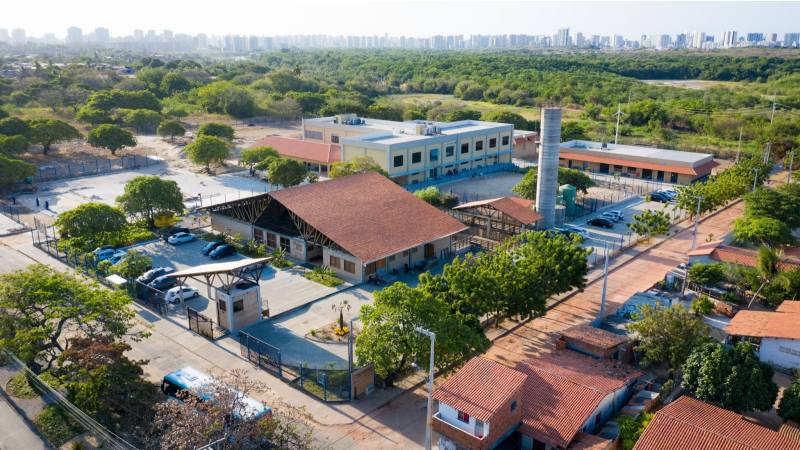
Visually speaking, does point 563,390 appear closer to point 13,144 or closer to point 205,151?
point 205,151

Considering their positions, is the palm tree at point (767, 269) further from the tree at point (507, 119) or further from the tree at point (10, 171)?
the tree at point (10, 171)

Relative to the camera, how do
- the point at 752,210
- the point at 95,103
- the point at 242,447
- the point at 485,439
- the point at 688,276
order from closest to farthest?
the point at 242,447
the point at 485,439
the point at 688,276
the point at 752,210
the point at 95,103

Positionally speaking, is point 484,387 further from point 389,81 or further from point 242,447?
point 389,81

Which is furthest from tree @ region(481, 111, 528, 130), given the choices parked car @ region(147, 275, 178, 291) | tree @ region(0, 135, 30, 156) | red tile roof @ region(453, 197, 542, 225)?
parked car @ region(147, 275, 178, 291)

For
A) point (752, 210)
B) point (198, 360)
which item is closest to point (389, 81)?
point (752, 210)

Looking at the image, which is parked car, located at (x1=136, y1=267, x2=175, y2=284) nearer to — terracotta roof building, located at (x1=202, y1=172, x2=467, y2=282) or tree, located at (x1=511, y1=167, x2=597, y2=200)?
terracotta roof building, located at (x1=202, y1=172, x2=467, y2=282)

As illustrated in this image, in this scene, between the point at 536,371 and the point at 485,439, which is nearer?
the point at 485,439

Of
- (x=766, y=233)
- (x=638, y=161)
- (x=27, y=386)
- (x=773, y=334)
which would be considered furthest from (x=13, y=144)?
(x=766, y=233)
